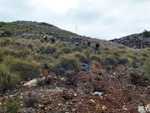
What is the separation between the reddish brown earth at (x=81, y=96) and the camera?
12.0 ft

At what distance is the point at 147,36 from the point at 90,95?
28659mm

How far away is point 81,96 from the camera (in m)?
4.40

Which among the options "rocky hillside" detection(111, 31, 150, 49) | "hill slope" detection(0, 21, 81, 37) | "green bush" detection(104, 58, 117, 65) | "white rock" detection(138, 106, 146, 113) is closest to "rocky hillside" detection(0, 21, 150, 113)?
"white rock" detection(138, 106, 146, 113)

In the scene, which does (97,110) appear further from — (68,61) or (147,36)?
(147,36)

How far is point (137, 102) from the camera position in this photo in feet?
14.1

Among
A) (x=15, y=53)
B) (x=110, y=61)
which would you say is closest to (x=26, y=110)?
(x=15, y=53)

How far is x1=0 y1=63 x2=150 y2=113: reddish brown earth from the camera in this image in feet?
12.0

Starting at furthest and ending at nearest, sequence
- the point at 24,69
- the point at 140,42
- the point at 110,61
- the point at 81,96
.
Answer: the point at 140,42 < the point at 110,61 < the point at 24,69 < the point at 81,96

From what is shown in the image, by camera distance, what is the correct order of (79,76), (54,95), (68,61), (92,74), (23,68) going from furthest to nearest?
(68,61)
(92,74)
(79,76)
(23,68)
(54,95)

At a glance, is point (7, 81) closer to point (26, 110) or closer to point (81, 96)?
point (26, 110)

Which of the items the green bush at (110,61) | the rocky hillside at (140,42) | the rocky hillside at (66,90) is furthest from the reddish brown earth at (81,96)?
the rocky hillside at (140,42)

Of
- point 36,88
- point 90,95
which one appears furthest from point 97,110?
point 36,88

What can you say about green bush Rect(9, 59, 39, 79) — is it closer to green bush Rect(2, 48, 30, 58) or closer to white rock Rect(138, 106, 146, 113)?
green bush Rect(2, 48, 30, 58)

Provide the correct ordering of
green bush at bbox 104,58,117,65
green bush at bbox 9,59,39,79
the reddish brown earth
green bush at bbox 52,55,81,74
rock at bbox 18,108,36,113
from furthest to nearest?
green bush at bbox 104,58,117,65
green bush at bbox 52,55,81,74
green bush at bbox 9,59,39,79
the reddish brown earth
rock at bbox 18,108,36,113
